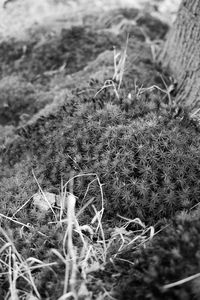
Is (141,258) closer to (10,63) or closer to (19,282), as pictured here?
(19,282)

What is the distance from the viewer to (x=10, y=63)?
5.79 metres

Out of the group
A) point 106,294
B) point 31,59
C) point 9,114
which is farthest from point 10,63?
point 106,294

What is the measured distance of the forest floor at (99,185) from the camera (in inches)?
91.1

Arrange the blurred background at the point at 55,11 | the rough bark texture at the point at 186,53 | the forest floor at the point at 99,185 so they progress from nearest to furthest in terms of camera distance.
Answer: the forest floor at the point at 99,185, the rough bark texture at the point at 186,53, the blurred background at the point at 55,11

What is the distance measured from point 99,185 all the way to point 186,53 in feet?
7.67

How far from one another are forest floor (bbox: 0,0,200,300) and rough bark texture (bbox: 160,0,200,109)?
0.18 metres

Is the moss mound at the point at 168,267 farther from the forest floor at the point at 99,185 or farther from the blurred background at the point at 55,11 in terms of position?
the blurred background at the point at 55,11

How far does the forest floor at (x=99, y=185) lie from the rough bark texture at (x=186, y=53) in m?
0.18

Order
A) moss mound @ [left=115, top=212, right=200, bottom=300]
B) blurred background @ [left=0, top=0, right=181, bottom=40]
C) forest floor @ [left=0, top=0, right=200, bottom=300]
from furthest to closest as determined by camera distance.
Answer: blurred background @ [left=0, top=0, right=181, bottom=40] → forest floor @ [left=0, top=0, right=200, bottom=300] → moss mound @ [left=115, top=212, right=200, bottom=300]

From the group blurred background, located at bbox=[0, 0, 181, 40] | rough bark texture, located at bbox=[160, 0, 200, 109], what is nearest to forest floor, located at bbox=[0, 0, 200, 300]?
rough bark texture, located at bbox=[160, 0, 200, 109]

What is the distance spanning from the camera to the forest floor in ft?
7.59

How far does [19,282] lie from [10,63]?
427 cm

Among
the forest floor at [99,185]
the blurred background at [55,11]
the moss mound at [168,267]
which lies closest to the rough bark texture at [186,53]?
the forest floor at [99,185]

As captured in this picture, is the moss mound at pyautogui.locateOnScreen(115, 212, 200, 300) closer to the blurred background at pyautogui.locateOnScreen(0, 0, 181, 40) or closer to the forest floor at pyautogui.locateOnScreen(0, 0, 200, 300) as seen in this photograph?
the forest floor at pyautogui.locateOnScreen(0, 0, 200, 300)
